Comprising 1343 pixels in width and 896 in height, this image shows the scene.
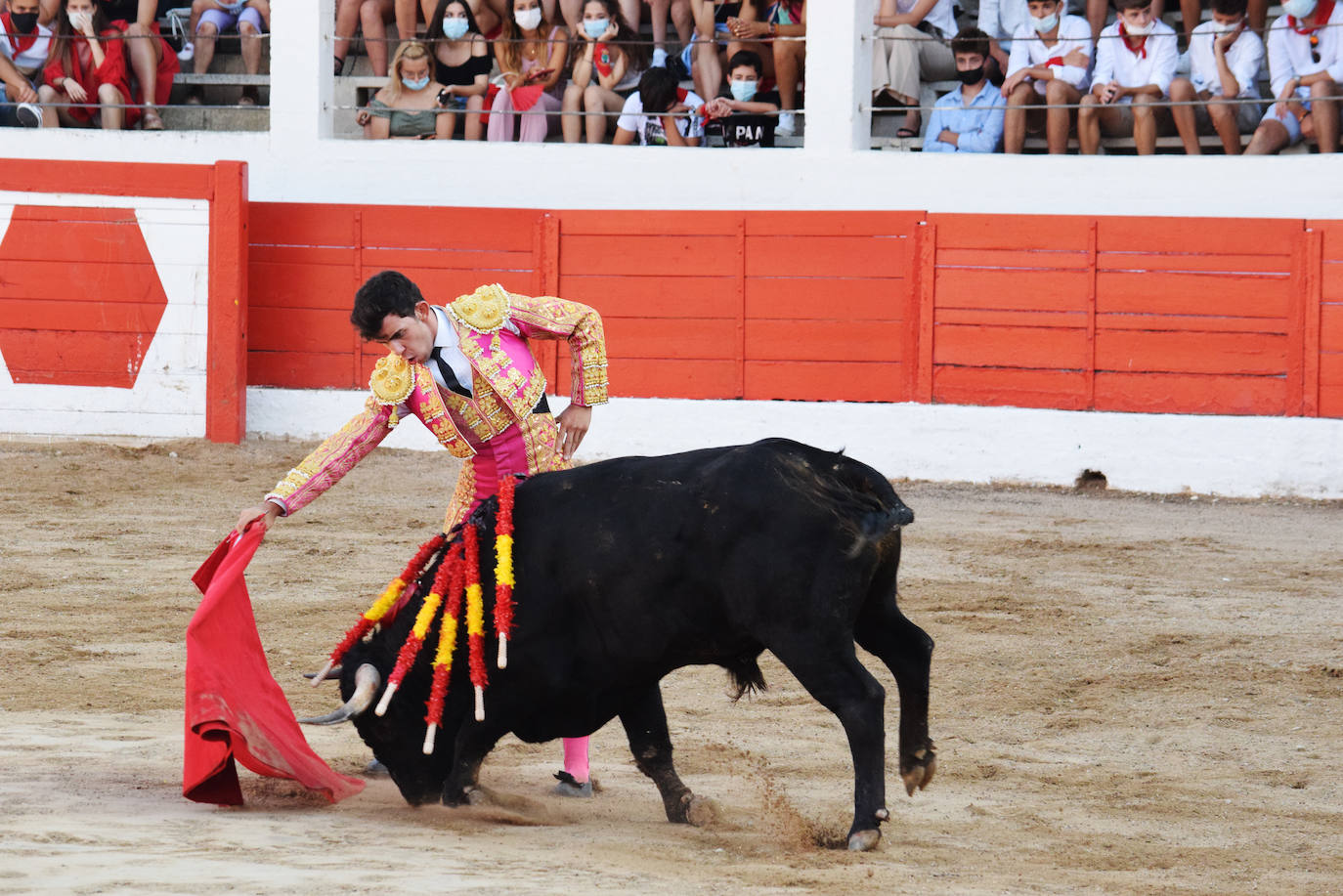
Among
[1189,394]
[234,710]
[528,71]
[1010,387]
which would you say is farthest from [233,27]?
[234,710]

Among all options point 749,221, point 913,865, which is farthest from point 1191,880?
point 749,221

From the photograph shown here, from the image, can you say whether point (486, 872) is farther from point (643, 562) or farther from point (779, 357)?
point (779, 357)

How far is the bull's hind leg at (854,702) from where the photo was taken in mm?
2848

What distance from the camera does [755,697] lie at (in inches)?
164

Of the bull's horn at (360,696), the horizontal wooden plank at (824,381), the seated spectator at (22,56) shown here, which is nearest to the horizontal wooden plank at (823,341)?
the horizontal wooden plank at (824,381)

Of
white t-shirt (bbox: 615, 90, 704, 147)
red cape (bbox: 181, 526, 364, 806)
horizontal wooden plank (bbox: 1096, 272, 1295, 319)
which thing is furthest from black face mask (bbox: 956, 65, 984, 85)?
red cape (bbox: 181, 526, 364, 806)

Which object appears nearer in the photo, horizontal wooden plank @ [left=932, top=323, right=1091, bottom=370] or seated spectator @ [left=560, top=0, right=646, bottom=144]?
horizontal wooden plank @ [left=932, top=323, right=1091, bottom=370]

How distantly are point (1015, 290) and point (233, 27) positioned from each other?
457 centimetres

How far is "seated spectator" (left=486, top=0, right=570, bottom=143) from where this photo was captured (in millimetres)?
8602

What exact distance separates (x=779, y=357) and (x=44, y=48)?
4359 millimetres

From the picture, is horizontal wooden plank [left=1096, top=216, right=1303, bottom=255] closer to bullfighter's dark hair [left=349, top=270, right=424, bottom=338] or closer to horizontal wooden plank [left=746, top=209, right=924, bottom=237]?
horizontal wooden plank [left=746, top=209, right=924, bottom=237]

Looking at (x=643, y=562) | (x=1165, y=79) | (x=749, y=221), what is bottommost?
(x=643, y=562)

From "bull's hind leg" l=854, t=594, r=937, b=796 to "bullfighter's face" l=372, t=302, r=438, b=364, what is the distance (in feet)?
3.17

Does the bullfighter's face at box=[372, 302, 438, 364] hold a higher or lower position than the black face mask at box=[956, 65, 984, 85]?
lower
